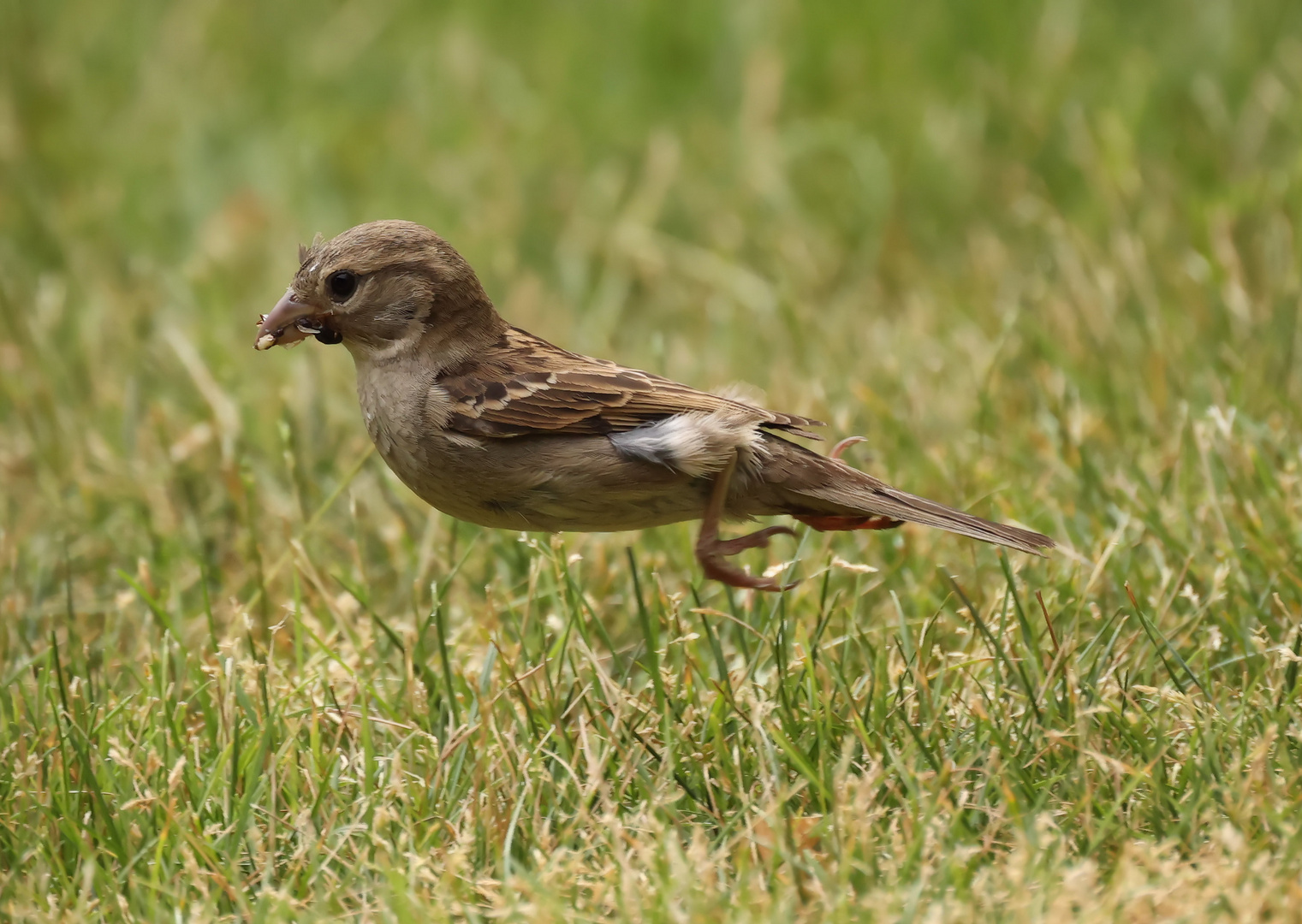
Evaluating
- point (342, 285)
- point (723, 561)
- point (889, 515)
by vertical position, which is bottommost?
point (723, 561)

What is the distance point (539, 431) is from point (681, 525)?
49.8 inches

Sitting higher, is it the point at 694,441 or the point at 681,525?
the point at 694,441

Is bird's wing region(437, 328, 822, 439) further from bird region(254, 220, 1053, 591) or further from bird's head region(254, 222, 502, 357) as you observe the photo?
bird's head region(254, 222, 502, 357)

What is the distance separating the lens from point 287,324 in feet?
13.0

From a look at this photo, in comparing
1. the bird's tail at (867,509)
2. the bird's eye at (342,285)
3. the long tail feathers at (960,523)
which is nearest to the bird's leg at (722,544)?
the bird's tail at (867,509)

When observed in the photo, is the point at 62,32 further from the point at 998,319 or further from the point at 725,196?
the point at 998,319

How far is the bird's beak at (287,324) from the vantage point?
3959 mm

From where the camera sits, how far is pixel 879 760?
350cm

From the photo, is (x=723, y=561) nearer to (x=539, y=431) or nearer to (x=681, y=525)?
(x=539, y=431)

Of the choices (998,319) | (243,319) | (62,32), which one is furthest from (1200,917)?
(62,32)

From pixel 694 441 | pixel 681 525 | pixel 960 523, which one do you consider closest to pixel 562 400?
pixel 694 441

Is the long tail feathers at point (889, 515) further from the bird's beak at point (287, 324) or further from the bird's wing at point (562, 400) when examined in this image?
the bird's beak at point (287, 324)

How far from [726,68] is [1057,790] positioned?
6131 millimetres

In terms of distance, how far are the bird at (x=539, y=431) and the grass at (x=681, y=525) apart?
0.93 ft
